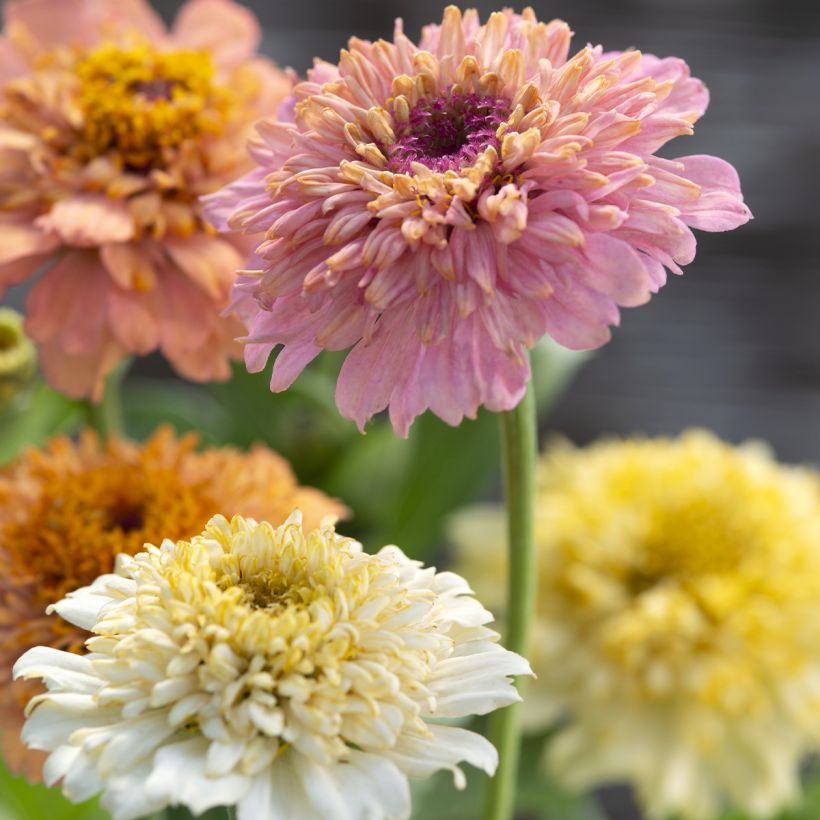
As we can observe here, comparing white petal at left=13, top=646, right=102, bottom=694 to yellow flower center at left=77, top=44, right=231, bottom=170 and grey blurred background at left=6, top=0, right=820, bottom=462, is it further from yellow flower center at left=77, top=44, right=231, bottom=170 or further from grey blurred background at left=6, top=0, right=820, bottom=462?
grey blurred background at left=6, top=0, right=820, bottom=462

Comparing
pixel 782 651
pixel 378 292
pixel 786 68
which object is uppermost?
pixel 786 68

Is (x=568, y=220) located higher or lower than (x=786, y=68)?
lower

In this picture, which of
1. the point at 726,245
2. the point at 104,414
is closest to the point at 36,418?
the point at 104,414

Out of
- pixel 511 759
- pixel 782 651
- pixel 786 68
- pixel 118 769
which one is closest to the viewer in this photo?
pixel 118 769

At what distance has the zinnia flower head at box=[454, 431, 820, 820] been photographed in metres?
0.40

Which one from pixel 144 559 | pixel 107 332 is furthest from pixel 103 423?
pixel 144 559

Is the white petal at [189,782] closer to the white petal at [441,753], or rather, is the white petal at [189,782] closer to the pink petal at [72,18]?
the white petal at [441,753]

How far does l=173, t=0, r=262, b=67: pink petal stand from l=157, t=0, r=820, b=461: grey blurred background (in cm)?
56

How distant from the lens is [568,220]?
193 millimetres

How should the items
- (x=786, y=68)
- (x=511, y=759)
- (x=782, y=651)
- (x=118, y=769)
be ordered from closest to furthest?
(x=118, y=769) < (x=511, y=759) < (x=782, y=651) < (x=786, y=68)

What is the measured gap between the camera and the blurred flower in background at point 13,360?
12.7 inches

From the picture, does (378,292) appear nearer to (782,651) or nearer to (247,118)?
(247,118)

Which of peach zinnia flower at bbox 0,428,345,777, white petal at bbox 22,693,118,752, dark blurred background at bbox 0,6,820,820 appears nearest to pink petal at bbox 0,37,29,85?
peach zinnia flower at bbox 0,428,345,777

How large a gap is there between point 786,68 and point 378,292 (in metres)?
0.86
